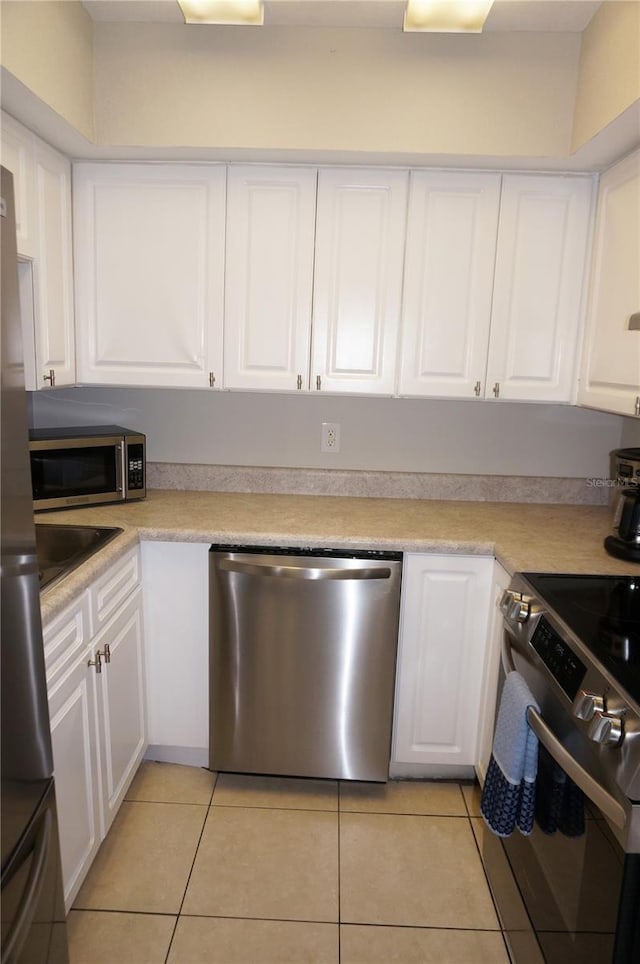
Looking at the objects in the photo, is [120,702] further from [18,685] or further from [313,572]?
[18,685]

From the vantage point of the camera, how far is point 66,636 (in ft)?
5.10

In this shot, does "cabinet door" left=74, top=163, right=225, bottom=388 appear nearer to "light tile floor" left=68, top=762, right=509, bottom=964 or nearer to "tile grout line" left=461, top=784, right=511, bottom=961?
"light tile floor" left=68, top=762, right=509, bottom=964

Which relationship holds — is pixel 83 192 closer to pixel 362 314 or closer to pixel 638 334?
pixel 362 314

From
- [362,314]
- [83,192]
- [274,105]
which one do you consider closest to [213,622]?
[362,314]

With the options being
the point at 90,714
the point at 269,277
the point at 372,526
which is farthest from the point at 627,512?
the point at 90,714

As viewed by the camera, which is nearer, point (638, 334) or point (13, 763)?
point (13, 763)

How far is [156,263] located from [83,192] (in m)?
0.34

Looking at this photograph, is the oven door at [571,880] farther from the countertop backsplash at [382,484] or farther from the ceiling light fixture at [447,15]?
the ceiling light fixture at [447,15]

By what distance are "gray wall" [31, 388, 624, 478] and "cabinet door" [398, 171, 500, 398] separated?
0.33 m

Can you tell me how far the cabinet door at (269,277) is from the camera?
2178 millimetres

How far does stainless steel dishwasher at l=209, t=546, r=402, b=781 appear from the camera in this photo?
2.03 metres

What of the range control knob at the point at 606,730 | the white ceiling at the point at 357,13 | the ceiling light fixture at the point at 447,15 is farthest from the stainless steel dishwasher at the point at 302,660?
the white ceiling at the point at 357,13

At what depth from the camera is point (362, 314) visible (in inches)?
88.3

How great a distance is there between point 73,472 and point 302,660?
3.36ft
